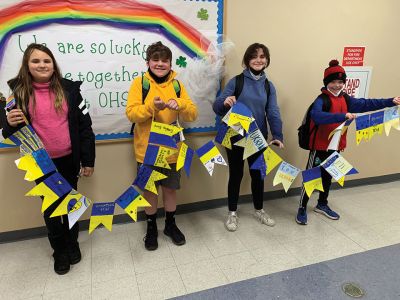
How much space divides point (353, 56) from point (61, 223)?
2.81 m

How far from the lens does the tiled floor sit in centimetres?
179

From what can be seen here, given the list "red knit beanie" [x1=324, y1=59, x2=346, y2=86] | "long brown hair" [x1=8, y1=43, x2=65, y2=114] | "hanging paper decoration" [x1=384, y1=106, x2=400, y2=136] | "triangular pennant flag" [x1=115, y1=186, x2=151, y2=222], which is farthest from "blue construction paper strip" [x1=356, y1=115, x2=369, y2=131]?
"long brown hair" [x1=8, y1=43, x2=65, y2=114]

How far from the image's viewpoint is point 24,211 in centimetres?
222

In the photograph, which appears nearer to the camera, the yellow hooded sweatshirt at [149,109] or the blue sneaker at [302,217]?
the yellow hooded sweatshirt at [149,109]

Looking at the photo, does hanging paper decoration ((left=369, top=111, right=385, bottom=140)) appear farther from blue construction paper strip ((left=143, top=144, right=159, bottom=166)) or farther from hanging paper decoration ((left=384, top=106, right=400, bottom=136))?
blue construction paper strip ((left=143, top=144, right=159, bottom=166))

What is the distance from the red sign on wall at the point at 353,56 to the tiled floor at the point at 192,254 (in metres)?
1.35

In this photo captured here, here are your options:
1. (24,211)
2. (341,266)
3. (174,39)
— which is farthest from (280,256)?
(24,211)

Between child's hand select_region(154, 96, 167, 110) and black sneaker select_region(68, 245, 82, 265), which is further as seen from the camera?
black sneaker select_region(68, 245, 82, 265)

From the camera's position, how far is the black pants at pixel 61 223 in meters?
1.80

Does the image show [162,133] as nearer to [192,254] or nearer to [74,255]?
[192,254]

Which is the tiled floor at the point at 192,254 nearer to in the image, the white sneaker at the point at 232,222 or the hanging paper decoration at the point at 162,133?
the white sneaker at the point at 232,222

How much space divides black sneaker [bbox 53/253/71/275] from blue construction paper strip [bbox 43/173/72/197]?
481 mm

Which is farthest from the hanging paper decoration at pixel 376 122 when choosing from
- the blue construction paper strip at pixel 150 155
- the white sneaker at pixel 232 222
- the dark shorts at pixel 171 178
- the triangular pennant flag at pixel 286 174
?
the blue construction paper strip at pixel 150 155

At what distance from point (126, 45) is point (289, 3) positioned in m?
1.37
